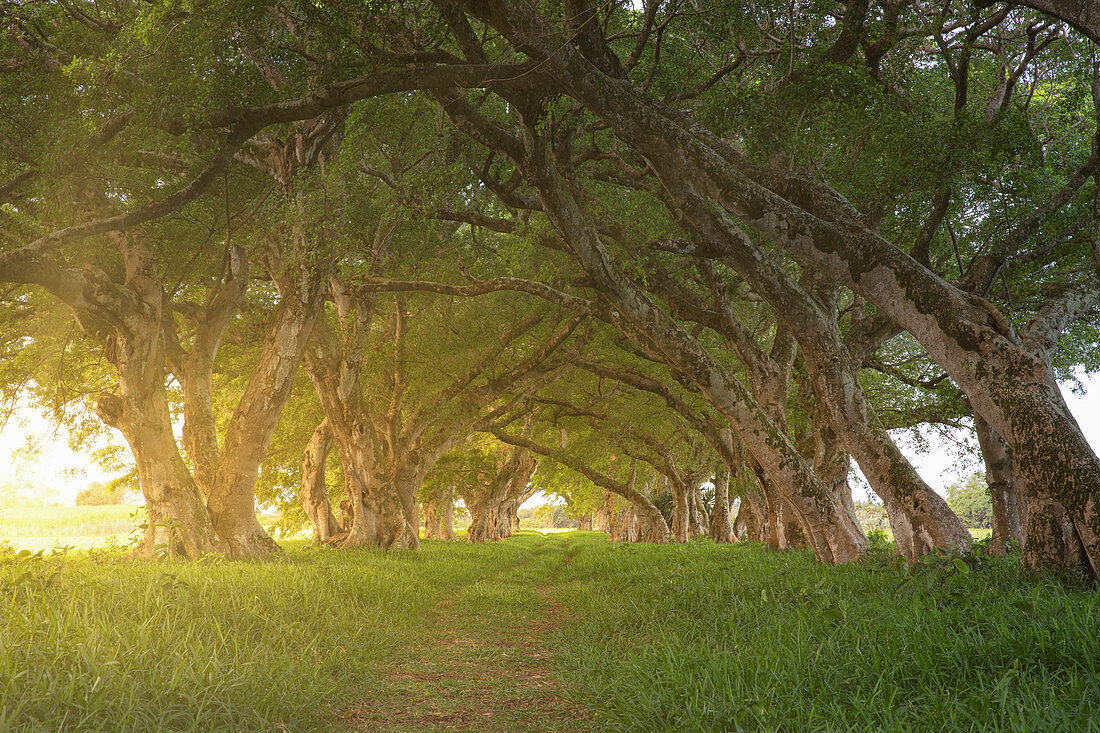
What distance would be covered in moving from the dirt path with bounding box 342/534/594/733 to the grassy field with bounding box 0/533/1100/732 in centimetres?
3

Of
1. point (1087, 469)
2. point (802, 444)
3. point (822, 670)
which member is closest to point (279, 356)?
point (822, 670)

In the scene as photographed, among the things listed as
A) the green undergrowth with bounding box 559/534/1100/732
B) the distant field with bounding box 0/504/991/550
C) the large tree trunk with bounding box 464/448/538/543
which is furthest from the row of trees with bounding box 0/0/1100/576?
the large tree trunk with bounding box 464/448/538/543

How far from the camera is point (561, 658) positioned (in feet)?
20.8

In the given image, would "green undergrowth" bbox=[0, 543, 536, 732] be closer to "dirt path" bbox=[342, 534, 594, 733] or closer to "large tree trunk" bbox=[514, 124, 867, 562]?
"dirt path" bbox=[342, 534, 594, 733]

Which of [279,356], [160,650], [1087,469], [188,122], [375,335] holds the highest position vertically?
[375,335]

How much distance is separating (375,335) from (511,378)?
671cm

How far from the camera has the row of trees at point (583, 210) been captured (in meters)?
7.38

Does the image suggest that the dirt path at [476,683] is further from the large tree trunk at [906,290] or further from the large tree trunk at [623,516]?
the large tree trunk at [623,516]

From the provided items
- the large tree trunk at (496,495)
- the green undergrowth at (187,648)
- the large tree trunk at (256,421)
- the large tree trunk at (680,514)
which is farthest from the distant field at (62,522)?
the green undergrowth at (187,648)

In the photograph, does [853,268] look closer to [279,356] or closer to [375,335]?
[279,356]

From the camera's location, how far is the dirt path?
4551 mm

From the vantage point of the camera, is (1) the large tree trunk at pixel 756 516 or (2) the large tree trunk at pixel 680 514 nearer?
(1) the large tree trunk at pixel 756 516

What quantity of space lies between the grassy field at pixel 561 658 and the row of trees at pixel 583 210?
238 centimetres

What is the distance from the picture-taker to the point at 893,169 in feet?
30.5
